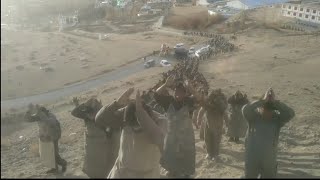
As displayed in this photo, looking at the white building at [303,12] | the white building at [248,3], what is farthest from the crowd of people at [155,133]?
the white building at [248,3]

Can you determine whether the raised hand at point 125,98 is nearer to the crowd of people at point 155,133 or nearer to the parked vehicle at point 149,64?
the crowd of people at point 155,133

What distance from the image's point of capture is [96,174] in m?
5.85

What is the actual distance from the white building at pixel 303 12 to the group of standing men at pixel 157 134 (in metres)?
46.1

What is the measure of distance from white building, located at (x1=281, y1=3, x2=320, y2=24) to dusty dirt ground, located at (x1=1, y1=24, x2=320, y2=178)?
33.0ft

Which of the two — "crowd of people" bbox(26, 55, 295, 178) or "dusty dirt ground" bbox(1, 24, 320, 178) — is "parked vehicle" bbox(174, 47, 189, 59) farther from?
"crowd of people" bbox(26, 55, 295, 178)

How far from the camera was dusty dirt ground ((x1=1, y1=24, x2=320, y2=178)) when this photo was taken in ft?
24.5

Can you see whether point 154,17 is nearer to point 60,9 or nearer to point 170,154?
point 60,9

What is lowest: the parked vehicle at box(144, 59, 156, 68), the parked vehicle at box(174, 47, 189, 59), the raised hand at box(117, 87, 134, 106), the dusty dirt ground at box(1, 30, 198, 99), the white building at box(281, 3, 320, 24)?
the dusty dirt ground at box(1, 30, 198, 99)

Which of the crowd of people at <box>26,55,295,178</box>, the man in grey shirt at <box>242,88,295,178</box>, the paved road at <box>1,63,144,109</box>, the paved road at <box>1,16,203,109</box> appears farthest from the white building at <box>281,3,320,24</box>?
the man in grey shirt at <box>242,88,295,178</box>

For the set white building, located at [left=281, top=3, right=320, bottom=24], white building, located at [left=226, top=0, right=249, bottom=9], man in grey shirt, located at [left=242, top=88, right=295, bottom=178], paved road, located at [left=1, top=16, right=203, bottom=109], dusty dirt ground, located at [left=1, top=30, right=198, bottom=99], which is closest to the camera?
man in grey shirt, located at [left=242, top=88, right=295, bottom=178]

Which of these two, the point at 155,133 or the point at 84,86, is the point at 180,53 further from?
the point at 155,133

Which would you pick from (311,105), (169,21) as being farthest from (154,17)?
(311,105)

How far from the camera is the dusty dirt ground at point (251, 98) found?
745 centimetres

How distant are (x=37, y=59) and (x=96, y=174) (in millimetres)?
28428
